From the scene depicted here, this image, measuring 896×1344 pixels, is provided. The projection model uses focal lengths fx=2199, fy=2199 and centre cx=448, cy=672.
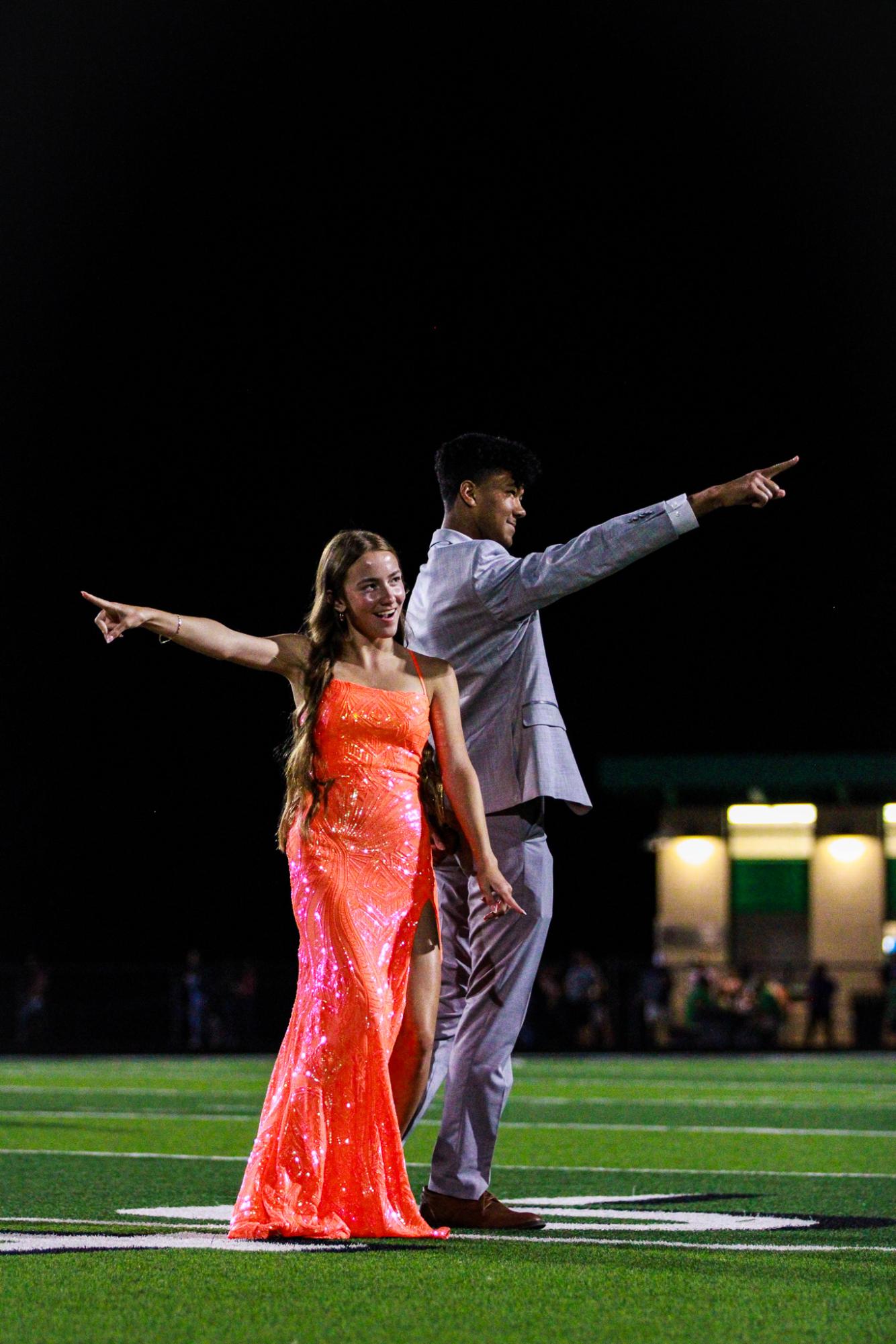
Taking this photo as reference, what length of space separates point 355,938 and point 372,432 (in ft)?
116

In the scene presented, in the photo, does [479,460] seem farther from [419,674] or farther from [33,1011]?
[33,1011]

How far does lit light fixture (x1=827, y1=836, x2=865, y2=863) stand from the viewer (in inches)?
1417

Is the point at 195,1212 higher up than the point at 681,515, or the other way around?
the point at 681,515

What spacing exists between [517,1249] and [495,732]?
5.01 feet

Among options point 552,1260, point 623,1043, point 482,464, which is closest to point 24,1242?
point 552,1260

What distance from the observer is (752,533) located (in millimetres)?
47062

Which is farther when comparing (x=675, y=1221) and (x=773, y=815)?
(x=773, y=815)

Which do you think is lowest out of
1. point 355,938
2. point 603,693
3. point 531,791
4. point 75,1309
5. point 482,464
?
point 75,1309

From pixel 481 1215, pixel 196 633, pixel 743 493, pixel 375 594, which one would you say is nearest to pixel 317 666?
pixel 375 594

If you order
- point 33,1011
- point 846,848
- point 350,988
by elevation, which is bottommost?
point 350,988

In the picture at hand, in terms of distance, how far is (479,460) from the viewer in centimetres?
641

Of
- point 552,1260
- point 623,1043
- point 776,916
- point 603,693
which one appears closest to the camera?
point 552,1260

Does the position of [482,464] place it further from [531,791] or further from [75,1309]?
[75,1309]

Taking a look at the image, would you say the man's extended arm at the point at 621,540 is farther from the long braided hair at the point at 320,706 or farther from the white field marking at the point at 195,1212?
the white field marking at the point at 195,1212
